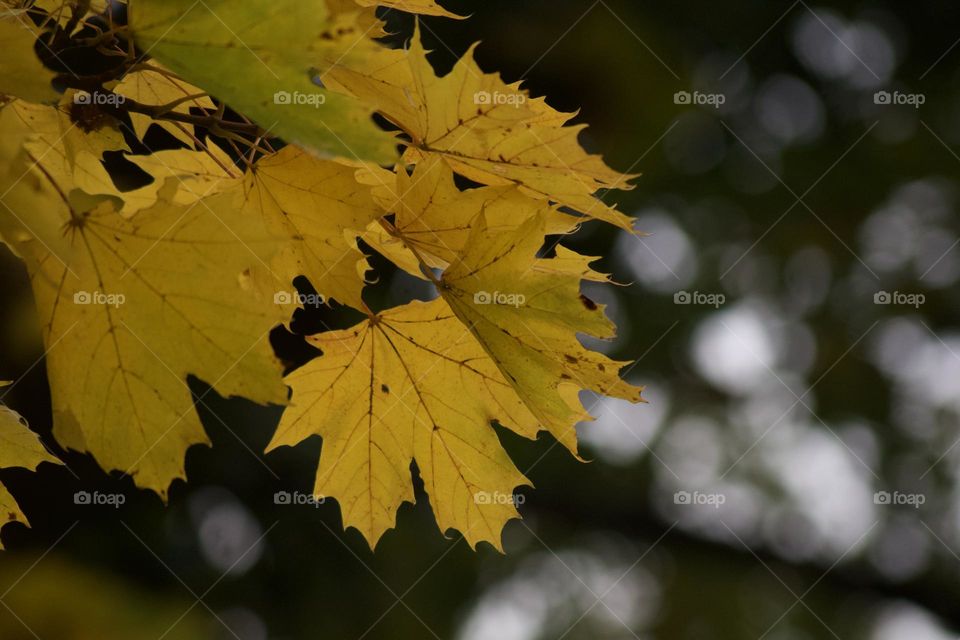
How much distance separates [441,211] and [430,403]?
29 cm

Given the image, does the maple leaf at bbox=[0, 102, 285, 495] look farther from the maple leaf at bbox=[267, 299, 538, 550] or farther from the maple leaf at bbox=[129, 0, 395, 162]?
the maple leaf at bbox=[267, 299, 538, 550]

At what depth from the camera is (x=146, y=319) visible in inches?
28.1

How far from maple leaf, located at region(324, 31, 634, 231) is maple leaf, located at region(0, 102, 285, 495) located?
0.24 meters

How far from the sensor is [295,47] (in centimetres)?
66

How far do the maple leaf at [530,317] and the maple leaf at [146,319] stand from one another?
0.25 m

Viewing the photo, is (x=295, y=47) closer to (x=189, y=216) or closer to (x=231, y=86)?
(x=231, y=86)

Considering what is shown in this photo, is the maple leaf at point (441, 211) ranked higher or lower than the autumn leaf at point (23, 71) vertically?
lower

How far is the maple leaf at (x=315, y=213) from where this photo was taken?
0.94 m

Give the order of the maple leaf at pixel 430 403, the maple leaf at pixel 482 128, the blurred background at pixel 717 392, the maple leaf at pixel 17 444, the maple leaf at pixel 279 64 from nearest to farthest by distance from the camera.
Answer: the maple leaf at pixel 279 64, the maple leaf at pixel 482 128, the maple leaf at pixel 17 444, the maple leaf at pixel 430 403, the blurred background at pixel 717 392

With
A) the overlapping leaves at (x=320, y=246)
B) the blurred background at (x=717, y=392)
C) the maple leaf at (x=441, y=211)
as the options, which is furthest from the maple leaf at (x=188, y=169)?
the blurred background at (x=717, y=392)

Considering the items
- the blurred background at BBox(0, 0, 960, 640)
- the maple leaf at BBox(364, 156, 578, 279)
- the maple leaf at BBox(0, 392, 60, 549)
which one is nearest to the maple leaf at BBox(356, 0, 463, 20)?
the maple leaf at BBox(364, 156, 578, 279)

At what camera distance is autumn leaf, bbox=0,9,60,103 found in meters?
0.65

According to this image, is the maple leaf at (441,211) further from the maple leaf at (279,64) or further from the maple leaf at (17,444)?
the maple leaf at (17,444)

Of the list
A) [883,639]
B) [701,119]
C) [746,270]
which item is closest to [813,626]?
[883,639]
